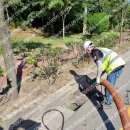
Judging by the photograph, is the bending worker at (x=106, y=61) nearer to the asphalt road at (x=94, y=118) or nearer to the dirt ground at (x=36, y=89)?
the asphalt road at (x=94, y=118)

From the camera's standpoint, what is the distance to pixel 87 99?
7508 mm

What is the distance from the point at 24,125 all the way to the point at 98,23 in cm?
1251

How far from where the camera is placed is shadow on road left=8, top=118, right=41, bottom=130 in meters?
6.29

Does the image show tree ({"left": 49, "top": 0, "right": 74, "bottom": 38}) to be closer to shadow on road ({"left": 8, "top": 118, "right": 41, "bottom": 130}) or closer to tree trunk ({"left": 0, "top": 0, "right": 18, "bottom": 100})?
tree trunk ({"left": 0, "top": 0, "right": 18, "bottom": 100})

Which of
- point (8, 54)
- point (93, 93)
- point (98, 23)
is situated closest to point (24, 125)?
point (8, 54)

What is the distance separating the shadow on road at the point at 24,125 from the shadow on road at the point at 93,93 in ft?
4.70

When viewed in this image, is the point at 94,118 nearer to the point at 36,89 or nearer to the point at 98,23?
the point at 36,89

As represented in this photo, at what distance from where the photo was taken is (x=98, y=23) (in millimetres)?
17984

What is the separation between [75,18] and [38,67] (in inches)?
518

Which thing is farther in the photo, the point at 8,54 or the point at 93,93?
the point at 93,93

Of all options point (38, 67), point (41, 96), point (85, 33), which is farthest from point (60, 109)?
point (85, 33)

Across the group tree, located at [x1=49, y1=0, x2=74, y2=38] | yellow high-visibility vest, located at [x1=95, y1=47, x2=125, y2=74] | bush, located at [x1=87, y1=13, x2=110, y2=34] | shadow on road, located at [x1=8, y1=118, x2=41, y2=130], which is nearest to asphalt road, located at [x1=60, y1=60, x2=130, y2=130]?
shadow on road, located at [x1=8, y1=118, x2=41, y2=130]

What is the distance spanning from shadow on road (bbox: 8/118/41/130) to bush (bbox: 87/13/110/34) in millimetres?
11800

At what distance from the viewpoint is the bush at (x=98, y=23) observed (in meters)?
17.7
